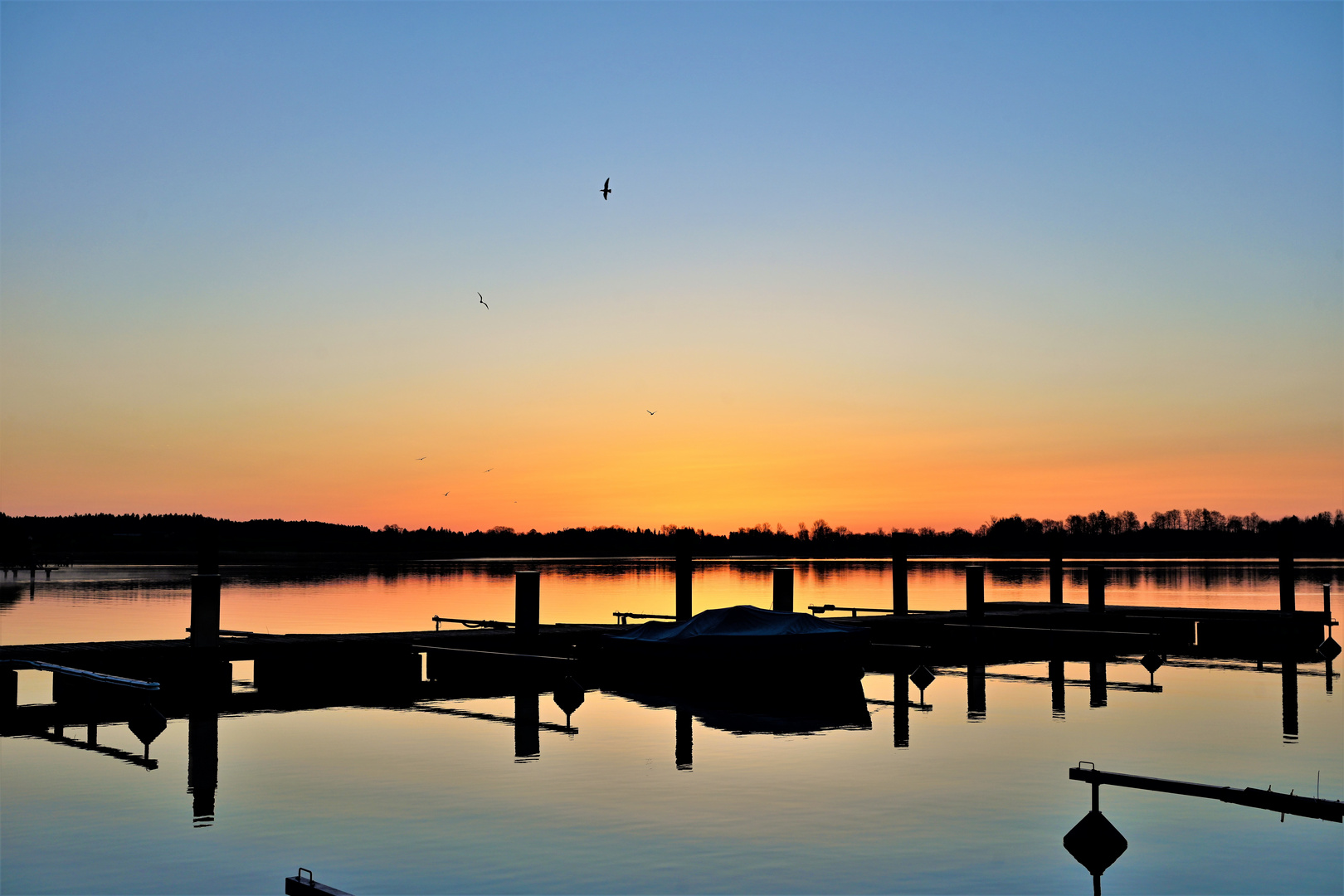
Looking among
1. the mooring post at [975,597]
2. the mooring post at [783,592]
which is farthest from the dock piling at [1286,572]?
the mooring post at [783,592]

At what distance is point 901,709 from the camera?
3288 cm

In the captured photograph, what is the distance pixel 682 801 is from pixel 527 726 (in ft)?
32.4

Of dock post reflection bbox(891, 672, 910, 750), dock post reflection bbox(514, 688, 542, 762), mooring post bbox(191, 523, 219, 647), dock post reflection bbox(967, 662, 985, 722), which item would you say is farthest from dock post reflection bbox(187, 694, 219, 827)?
dock post reflection bbox(967, 662, 985, 722)

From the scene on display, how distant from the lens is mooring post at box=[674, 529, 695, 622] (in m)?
46.5

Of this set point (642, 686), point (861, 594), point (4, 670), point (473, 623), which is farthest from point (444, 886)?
point (861, 594)

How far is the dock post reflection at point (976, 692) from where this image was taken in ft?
105

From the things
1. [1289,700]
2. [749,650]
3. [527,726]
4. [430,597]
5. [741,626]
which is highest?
[741,626]

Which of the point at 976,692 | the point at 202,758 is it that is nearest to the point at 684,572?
the point at 976,692

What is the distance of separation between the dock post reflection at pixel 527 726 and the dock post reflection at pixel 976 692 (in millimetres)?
11199

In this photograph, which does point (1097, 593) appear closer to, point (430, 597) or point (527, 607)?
point (527, 607)

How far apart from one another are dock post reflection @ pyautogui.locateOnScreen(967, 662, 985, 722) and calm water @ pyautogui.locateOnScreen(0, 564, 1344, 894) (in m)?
0.28

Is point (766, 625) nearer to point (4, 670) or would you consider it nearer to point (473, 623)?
point (473, 623)

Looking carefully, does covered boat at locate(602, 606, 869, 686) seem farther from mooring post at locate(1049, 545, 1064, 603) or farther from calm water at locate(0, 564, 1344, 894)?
mooring post at locate(1049, 545, 1064, 603)

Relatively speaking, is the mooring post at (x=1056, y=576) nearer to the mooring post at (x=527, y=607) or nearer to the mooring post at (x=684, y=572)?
the mooring post at (x=684, y=572)
